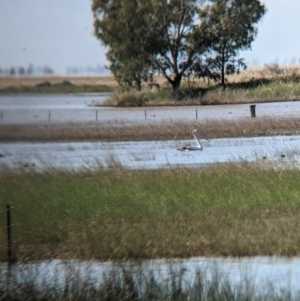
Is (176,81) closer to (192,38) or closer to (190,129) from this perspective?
(192,38)

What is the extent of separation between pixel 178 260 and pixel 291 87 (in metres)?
43.4

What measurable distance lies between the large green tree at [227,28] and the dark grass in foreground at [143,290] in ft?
161

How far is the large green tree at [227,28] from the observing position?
59.0m

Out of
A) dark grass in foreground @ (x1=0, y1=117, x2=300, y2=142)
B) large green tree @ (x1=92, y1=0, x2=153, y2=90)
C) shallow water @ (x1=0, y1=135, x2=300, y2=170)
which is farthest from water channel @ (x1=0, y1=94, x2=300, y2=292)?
large green tree @ (x1=92, y1=0, x2=153, y2=90)

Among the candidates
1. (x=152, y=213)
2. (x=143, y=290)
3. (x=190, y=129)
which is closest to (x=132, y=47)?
(x=190, y=129)

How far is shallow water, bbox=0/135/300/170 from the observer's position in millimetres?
21872

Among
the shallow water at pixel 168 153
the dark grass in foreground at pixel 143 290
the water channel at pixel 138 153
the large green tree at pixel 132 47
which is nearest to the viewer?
the dark grass in foreground at pixel 143 290

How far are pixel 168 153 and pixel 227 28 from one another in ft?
111

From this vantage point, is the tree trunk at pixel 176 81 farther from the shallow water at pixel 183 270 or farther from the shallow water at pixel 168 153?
the shallow water at pixel 183 270

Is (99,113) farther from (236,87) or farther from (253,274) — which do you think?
(253,274)

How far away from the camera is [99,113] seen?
44156 millimetres

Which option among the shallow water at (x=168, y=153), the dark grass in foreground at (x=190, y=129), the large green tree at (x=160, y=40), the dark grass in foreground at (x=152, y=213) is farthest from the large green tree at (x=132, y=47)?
the dark grass in foreground at (x=152, y=213)

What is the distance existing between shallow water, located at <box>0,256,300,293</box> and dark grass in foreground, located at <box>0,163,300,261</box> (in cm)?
36

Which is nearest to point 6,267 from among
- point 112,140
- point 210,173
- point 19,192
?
point 19,192
